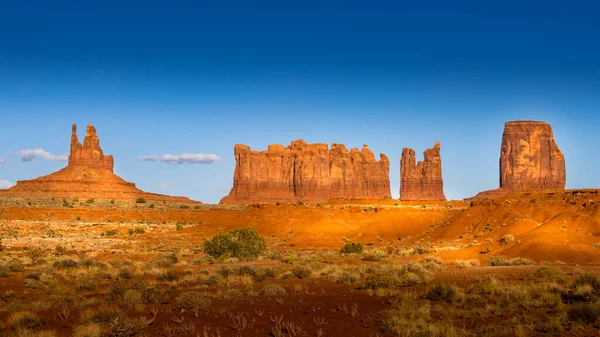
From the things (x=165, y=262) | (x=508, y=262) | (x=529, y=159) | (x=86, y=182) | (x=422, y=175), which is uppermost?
(x=529, y=159)

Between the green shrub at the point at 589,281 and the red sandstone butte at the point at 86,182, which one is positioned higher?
the red sandstone butte at the point at 86,182

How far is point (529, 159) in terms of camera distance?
139 meters

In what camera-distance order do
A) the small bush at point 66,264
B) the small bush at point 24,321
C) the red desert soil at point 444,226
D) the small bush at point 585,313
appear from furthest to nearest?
the red desert soil at point 444,226, the small bush at point 66,264, the small bush at point 24,321, the small bush at point 585,313

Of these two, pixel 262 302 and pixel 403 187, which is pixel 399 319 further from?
pixel 403 187

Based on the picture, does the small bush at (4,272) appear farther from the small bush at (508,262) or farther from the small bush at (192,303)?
the small bush at (508,262)

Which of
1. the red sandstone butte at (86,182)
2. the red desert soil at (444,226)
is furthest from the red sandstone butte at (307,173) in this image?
the red desert soil at (444,226)

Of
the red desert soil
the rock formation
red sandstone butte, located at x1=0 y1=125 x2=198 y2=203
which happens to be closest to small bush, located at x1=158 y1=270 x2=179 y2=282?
the red desert soil

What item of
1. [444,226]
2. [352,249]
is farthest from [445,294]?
[444,226]

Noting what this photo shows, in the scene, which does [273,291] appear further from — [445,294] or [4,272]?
[4,272]

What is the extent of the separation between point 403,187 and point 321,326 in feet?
536

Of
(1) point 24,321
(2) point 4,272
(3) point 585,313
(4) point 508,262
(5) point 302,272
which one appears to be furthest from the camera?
(4) point 508,262

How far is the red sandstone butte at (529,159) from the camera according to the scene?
139125mm

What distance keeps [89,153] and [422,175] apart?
326 ft

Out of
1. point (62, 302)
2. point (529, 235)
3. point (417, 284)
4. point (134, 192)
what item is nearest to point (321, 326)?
point (417, 284)
